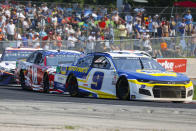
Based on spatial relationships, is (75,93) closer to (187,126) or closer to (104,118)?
(104,118)

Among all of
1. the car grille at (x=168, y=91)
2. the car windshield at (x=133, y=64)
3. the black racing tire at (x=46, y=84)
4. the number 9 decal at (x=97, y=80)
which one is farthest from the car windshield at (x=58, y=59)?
the car grille at (x=168, y=91)

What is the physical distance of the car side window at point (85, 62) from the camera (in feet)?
46.1

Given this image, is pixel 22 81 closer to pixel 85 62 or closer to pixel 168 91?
pixel 85 62

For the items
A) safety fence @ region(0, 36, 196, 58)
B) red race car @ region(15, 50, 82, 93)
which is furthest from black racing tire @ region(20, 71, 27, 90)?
safety fence @ region(0, 36, 196, 58)

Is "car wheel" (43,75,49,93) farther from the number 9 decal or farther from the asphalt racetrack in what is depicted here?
the asphalt racetrack

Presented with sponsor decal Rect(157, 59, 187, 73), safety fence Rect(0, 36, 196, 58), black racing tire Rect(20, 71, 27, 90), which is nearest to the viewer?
black racing tire Rect(20, 71, 27, 90)

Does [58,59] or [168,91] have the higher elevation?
[58,59]

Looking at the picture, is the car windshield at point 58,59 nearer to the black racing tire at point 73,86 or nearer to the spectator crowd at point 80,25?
the black racing tire at point 73,86

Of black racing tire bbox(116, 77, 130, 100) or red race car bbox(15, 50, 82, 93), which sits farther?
red race car bbox(15, 50, 82, 93)

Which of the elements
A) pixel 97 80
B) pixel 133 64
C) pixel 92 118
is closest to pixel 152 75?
pixel 133 64

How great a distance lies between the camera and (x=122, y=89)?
41.2ft

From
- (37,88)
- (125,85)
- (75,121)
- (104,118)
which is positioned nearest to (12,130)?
(75,121)

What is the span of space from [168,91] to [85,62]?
115 inches

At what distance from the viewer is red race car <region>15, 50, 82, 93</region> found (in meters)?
15.9
